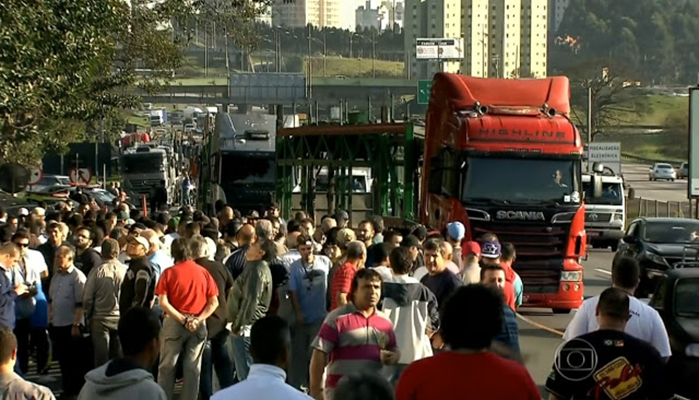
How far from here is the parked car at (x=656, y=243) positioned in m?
27.0

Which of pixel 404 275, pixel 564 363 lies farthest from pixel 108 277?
pixel 564 363

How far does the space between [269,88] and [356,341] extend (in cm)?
9223

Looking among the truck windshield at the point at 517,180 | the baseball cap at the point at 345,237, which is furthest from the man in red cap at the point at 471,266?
the truck windshield at the point at 517,180

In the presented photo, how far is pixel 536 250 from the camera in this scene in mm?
22703

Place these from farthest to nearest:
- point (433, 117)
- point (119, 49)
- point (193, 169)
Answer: point (193, 169) → point (119, 49) → point (433, 117)

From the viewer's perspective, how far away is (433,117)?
24438mm

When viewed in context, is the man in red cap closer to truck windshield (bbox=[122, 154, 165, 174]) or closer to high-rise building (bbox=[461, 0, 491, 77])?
truck windshield (bbox=[122, 154, 165, 174])

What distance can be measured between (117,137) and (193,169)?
65847 millimetres

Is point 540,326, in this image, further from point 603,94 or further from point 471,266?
point 603,94

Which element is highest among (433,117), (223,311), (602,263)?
(433,117)

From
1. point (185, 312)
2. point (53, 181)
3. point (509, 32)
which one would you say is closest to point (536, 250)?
point (185, 312)

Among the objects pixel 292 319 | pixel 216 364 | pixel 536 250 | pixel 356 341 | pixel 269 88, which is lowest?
pixel 216 364

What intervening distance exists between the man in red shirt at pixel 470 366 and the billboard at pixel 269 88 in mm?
94092

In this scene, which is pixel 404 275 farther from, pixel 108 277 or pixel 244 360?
pixel 108 277
